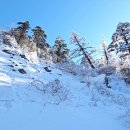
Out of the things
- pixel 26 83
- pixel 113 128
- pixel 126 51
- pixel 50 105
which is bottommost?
pixel 113 128

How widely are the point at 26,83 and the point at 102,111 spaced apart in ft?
14.5

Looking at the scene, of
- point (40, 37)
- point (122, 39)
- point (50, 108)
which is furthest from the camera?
point (40, 37)

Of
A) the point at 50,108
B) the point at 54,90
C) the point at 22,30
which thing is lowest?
the point at 50,108

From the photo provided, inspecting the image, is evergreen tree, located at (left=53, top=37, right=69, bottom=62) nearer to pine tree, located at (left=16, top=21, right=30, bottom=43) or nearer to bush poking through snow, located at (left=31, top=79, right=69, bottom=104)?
pine tree, located at (left=16, top=21, right=30, bottom=43)

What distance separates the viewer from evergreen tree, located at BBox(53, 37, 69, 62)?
53.6 metres

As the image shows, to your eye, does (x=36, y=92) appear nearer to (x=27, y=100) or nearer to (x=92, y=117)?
(x=27, y=100)

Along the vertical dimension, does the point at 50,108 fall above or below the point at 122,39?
below

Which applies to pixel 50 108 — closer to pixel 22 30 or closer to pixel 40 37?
pixel 22 30

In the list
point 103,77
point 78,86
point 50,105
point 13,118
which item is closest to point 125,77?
point 103,77

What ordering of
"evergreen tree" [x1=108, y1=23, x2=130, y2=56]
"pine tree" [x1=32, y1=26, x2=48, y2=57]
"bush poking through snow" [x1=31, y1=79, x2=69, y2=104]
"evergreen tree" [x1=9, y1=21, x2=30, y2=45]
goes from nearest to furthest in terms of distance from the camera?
1. "bush poking through snow" [x1=31, y1=79, x2=69, y2=104]
2. "evergreen tree" [x1=108, y1=23, x2=130, y2=56]
3. "evergreen tree" [x1=9, y1=21, x2=30, y2=45]
4. "pine tree" [x1=32, y1=26, x2=48, y2=57]

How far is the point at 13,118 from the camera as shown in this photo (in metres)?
9.20

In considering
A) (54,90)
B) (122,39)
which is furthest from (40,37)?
(54,90)

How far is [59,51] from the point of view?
54.3 metres

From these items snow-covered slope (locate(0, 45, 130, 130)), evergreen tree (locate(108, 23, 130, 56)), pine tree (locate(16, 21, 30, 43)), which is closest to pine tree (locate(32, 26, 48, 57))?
pine tree (locate(16, 21, 30, 43))
